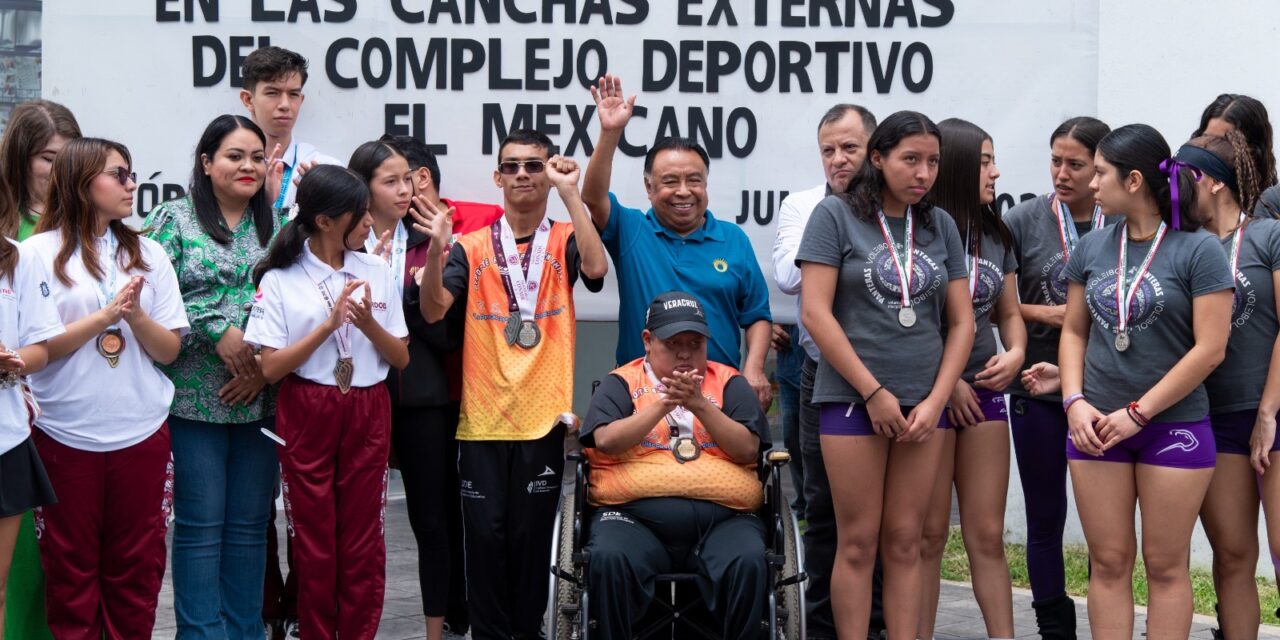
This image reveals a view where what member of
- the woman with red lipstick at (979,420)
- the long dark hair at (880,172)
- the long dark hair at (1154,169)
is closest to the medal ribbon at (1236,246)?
the long dark hair at (1154,169)

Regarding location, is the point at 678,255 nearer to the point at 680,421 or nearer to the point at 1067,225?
the point at 680,421

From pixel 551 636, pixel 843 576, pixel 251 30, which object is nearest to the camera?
pixel 551 636

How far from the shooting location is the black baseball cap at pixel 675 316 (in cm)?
473

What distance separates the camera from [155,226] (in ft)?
16.1

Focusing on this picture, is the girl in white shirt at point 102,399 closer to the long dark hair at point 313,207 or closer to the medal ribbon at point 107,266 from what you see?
the medal ribbon at point 107,266

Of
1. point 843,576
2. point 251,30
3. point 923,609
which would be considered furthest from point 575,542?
point 251,30

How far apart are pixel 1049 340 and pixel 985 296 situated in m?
0.37

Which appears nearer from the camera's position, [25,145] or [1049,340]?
[25,145]

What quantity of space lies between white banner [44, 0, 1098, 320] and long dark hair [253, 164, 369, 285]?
3.39 feet

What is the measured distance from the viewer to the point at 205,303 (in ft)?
16.0

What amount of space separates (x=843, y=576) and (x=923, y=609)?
45 cm

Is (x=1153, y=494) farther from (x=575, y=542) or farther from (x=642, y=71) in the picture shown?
(x=642, y=71)

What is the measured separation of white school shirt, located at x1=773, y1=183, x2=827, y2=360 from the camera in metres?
5.35

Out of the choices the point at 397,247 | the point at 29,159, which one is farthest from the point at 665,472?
the point at 29,159
